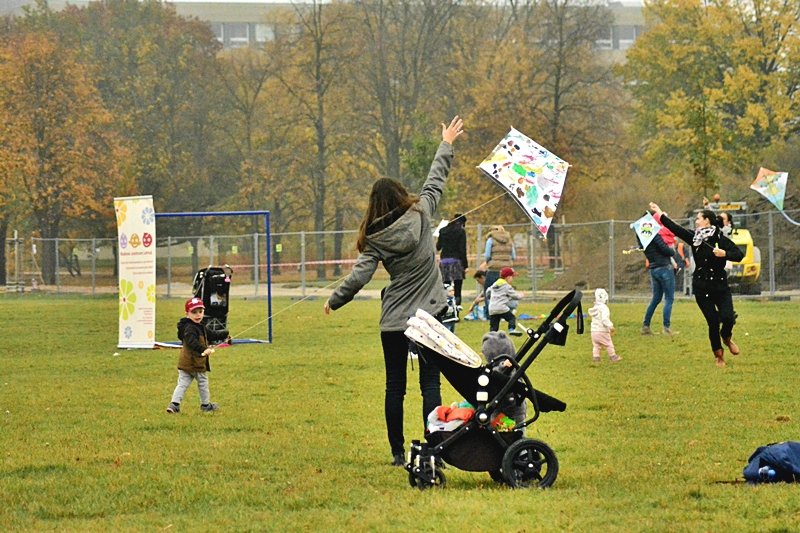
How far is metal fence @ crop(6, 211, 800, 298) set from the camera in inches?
1545

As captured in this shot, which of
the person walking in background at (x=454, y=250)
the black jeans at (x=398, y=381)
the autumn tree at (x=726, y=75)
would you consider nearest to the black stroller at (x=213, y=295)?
the person walking in background at (x=454, y=250)

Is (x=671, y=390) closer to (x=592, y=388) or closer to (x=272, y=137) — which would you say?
(x=592, y=388)

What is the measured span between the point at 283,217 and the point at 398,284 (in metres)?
59.2

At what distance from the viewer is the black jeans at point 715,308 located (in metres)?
16.6

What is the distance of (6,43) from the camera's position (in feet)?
210

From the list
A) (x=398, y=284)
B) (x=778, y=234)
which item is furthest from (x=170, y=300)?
(x=398, y=284)

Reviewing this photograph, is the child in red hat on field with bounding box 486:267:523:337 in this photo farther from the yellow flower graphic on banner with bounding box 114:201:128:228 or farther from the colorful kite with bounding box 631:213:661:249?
the yellow flower graphic on banner with bounding box 114:201:128:228

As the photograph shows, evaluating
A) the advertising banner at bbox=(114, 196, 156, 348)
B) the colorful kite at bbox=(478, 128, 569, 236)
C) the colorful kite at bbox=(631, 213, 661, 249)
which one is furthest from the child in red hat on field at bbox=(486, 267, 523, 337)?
the colorful kite at bbox=(478, 128, 569, 236)

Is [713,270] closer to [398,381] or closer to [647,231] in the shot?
[647,231]

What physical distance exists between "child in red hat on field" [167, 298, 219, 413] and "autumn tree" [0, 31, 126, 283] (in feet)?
153

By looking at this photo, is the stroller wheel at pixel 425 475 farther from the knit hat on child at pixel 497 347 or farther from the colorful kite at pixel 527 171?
the colorful kite at pixel 527 171

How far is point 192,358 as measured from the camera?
1425cm

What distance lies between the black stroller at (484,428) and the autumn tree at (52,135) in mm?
52193

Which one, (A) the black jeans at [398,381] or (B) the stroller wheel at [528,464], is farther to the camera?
(A) the black jeans at [398,381]
